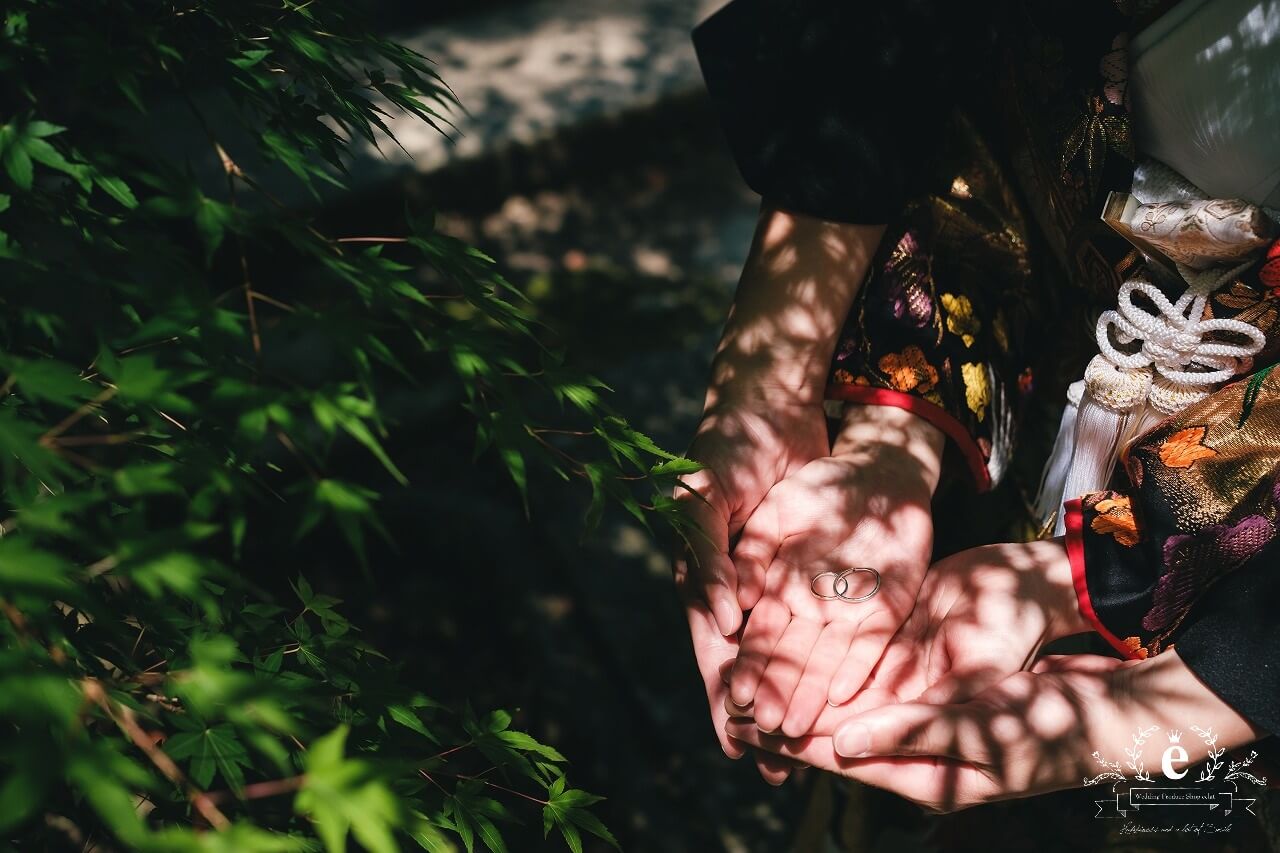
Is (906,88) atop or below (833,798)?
atop

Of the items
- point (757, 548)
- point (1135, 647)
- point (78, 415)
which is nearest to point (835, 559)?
point (757, 548)

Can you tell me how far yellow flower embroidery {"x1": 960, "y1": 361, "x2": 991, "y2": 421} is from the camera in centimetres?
177

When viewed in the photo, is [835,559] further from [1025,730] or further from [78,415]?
[78,415]

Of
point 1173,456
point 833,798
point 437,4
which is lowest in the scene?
point 833,798

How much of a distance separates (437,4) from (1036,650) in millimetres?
4991

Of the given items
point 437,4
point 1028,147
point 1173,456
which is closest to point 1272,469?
point 1173,456

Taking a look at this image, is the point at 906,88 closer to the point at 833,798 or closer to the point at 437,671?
the point at 833,798

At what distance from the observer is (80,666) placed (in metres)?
1.06

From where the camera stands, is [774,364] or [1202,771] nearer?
[1202,771]

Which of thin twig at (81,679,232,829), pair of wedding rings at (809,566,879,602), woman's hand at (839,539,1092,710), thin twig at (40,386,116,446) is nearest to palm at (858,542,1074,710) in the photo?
woman's hand at (839,539,1092,710)

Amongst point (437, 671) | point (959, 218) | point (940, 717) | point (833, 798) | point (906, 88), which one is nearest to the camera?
point (940, 717)

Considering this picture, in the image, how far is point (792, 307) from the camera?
1811 millimetres

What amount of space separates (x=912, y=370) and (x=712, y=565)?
1.80ft

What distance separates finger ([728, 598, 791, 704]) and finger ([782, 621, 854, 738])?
2.5 inches
